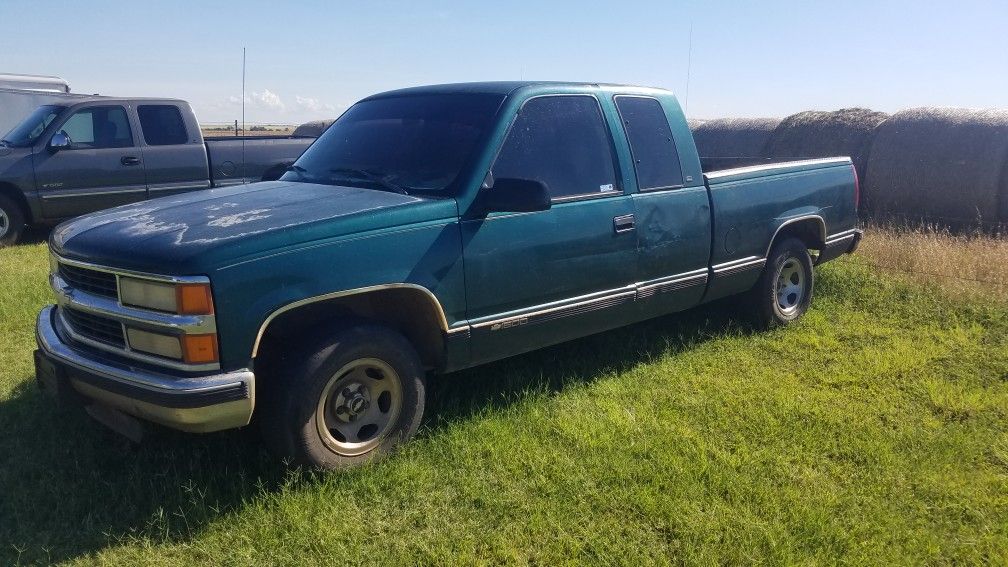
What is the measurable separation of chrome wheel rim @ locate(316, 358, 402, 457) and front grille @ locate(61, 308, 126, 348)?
2.96ft

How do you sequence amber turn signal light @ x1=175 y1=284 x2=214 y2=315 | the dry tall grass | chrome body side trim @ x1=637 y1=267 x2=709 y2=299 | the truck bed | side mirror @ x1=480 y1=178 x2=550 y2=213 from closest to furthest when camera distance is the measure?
1. amber turn signal light @ x1=175 y1=284 x2=214 y2=315
2. side mirror @ x1=480 y1=178 x2=550 y2=213
3. chrome body side trim @ x1=637 y1=267 x2=709 y2=299
4. the truck bed
5. the dry tall grass

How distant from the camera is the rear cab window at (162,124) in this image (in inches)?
394

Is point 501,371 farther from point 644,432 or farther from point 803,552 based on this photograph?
point 803,552

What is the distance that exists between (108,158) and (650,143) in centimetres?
754

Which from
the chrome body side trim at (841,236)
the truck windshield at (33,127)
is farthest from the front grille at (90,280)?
the truck windshield at (33,127)

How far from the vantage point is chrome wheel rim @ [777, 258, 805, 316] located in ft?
20.0

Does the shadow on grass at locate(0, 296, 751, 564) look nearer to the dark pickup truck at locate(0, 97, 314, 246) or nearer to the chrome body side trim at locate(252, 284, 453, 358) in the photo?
the chrome body side trim at locate(252, 284, 453, 358)

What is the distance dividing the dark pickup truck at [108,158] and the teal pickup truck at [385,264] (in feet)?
17.2

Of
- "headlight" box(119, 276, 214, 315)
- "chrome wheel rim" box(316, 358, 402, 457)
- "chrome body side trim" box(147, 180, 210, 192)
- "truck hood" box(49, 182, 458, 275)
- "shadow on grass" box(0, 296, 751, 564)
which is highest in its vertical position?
"truck hood" box(49, 182, 458, 275)

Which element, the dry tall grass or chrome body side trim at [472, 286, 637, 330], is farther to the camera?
the dry tall grass

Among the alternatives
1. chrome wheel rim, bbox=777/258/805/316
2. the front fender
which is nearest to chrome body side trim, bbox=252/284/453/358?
the front fender

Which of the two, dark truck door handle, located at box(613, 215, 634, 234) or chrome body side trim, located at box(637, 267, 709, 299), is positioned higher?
dark truck door handle, located at box(613, 215, 634, 234)

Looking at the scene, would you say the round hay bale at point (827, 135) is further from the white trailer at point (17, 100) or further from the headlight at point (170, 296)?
the white trailer at point (17, 100)

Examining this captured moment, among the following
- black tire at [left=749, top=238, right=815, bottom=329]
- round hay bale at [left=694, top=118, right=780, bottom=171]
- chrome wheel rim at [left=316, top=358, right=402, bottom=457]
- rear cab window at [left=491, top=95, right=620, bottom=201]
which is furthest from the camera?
round hay bale at [left=694, top=118, right=780, bottom=171]
